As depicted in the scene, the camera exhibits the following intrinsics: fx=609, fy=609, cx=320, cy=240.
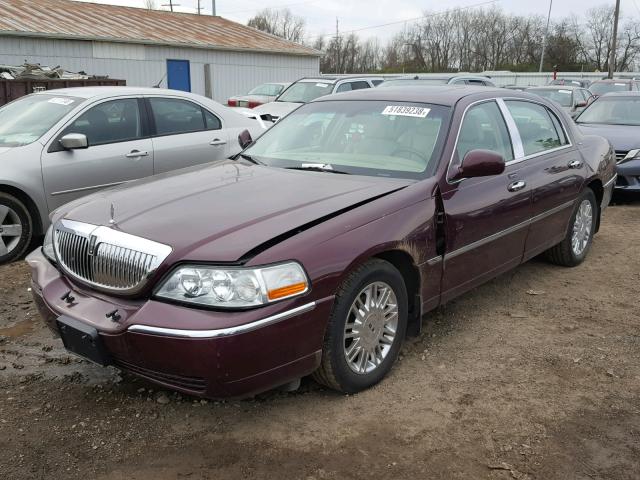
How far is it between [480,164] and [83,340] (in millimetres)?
2459

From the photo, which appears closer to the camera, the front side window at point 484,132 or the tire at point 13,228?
the front side window at point 484,132

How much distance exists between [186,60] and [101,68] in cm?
386

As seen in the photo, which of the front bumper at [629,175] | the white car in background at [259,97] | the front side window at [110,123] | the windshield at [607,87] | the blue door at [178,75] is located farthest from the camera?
the blue door at [178,75]

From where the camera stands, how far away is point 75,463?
2.78m

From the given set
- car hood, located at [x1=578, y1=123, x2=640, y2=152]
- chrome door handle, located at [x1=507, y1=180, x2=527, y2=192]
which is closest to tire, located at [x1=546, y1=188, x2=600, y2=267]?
chrome door handle, located at [x1=507, y1=180, x2=527, y2=192]

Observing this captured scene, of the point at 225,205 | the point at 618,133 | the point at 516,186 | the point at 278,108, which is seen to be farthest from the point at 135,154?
the point at 278,108

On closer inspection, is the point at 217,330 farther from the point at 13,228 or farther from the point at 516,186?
the point at 13,228

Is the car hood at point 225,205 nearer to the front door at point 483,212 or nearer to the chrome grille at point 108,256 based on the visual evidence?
the chrome grille at point 108,256

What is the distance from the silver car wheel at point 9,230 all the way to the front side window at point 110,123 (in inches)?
36.9

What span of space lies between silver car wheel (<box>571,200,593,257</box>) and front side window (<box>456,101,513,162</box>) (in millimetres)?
1483

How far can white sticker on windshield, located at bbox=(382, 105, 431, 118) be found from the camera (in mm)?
4125

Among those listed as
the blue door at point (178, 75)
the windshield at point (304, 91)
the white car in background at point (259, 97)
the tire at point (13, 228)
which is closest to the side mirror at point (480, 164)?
the tire at point (13, 228)

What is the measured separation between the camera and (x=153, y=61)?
2300 centimetres

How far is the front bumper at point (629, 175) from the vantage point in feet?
27.2
